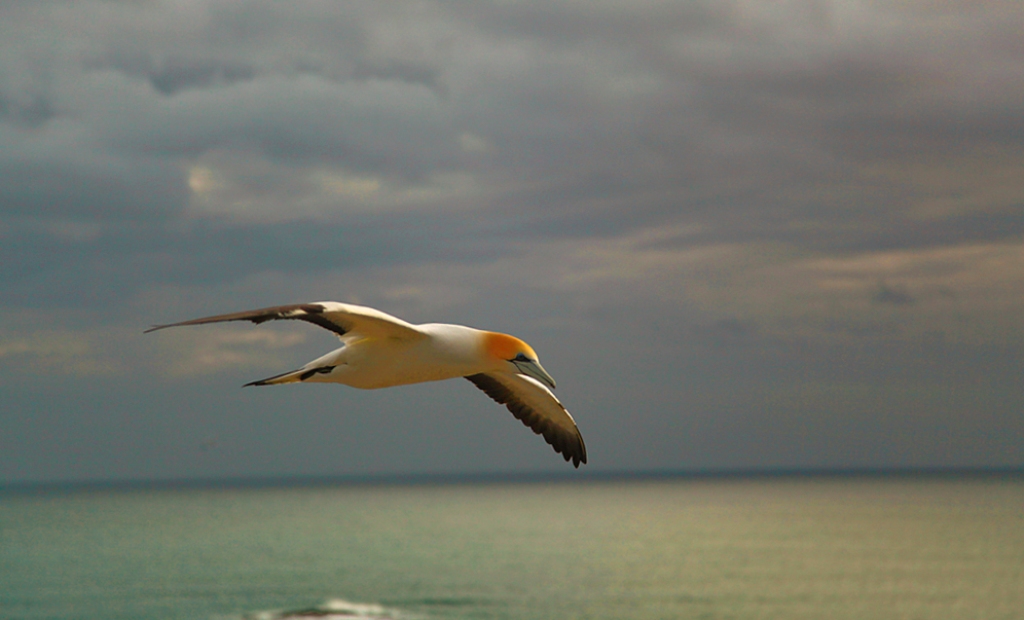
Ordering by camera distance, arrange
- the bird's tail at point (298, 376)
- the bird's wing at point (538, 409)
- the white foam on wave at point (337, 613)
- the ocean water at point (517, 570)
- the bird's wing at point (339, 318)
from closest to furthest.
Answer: the bird's wing at point (339, 318) → the bird's tail at point (298, 376) → the bird's wing at point (538, 409) → the white foam on wave at point (337, 613) → the ocean water at point (517, 570)

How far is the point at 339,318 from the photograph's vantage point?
11195mm

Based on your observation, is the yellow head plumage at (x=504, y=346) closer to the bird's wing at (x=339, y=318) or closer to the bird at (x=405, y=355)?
the bird at (x=405, y=355)

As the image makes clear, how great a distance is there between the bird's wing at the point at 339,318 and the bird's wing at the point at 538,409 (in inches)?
179

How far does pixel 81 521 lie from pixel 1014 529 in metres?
153

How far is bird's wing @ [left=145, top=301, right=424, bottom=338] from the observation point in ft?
31.1

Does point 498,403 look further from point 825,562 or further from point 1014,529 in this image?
point 1014,529

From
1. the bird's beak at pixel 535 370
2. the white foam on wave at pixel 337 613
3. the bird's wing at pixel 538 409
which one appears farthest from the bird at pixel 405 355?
the white foam on wave at pixel 337 613

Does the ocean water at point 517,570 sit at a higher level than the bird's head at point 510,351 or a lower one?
lower

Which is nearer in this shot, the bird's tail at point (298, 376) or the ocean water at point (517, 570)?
the bird's tail at point (298, 376)

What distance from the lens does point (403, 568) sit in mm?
96062

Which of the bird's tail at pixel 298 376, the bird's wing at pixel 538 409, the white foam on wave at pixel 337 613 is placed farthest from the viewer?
the white foam on wave at pixel 337 613

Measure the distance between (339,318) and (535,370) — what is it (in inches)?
103

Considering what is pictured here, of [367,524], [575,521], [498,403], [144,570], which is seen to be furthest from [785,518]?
[498,403]

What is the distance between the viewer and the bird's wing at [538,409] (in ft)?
53.4
